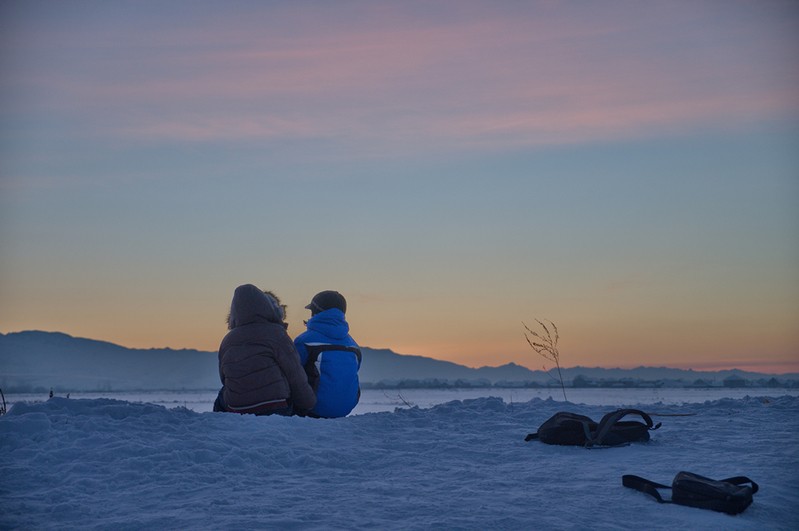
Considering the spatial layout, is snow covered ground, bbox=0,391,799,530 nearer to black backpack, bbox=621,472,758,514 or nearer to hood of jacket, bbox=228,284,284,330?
black backpack, bbox=621,472,758,514

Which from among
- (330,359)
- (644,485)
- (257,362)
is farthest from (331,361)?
(644,485)

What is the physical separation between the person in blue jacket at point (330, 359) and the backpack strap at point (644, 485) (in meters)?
4.50

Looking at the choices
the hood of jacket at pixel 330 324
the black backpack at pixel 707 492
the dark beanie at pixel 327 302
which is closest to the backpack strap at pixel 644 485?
the black backpack at pixel 707 492

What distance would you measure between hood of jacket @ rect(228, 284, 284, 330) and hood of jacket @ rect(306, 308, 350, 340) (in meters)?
0.79

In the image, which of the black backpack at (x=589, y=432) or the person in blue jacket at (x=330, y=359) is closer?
the black backpack at (x=589, y=432)

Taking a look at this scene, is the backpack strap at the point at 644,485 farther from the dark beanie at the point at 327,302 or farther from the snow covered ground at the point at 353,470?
the dark beanie at the point at 327,302

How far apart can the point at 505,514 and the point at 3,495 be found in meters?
3.51

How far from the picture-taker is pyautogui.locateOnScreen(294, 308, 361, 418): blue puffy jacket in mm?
9211

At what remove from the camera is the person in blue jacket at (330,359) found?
30.2ft

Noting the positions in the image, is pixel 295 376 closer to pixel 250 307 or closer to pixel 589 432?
pixel 250 307

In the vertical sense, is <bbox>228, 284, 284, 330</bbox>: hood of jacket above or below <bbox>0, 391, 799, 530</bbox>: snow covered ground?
above

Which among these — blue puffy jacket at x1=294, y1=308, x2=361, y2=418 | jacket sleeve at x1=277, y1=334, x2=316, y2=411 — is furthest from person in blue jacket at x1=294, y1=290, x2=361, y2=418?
jacket sleeve at x1=277, y1=334, x2=316, y2=411

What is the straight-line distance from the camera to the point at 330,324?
942cm

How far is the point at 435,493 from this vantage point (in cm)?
534
